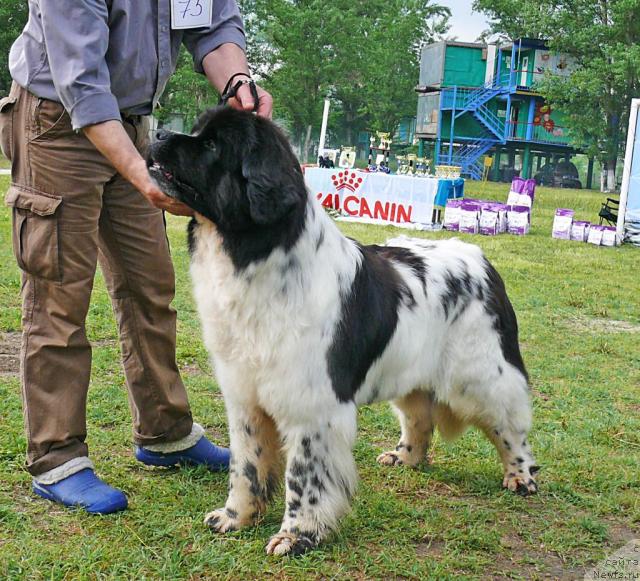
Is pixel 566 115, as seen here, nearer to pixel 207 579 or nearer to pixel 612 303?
pixel 612 303

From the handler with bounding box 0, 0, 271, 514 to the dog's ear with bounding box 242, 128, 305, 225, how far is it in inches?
12.3

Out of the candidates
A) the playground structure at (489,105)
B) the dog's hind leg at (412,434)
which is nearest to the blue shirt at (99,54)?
the dog's hind leg at (412,434)

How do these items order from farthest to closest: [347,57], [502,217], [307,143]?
[307,143]
[347,57]
[502,217]

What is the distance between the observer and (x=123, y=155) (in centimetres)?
283

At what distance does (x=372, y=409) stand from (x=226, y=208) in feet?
7.69

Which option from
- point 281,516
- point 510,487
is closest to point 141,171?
point 281,516

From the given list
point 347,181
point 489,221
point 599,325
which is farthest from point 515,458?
point 347,181

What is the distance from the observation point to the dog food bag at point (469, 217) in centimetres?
1405

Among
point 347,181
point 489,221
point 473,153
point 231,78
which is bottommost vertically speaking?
point 489,221

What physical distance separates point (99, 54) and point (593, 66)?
33.7 metres

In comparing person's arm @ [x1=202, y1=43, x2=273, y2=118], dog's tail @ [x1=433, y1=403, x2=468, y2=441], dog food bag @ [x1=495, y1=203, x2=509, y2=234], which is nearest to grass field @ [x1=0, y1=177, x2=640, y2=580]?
dog's tail @ [x1=433, y1=403, x2=468, y2=441]

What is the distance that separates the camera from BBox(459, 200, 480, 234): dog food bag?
46.1ft

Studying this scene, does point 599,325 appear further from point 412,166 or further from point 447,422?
point 412,166

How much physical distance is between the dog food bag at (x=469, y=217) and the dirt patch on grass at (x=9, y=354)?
9.77 meters
